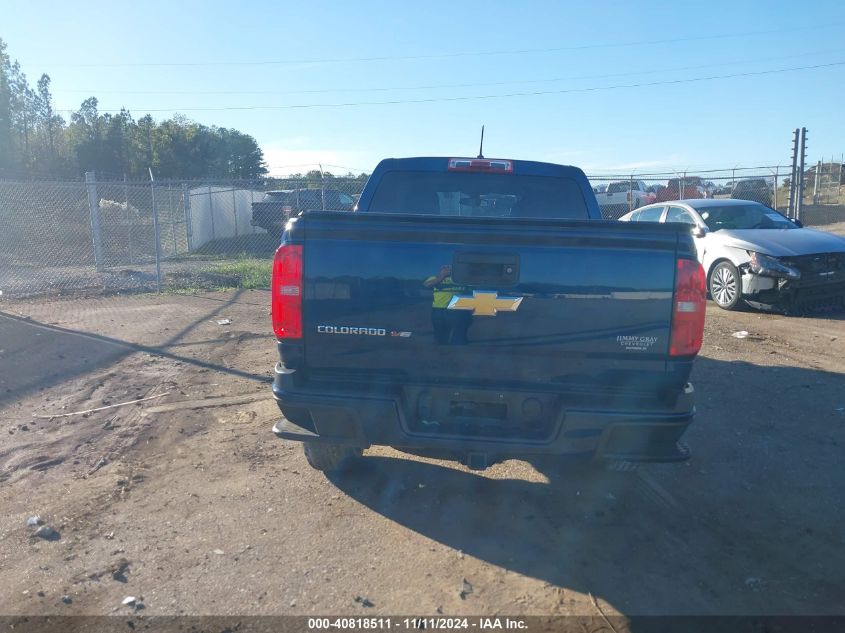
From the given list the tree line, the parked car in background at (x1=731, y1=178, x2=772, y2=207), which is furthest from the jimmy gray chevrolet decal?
the tree line

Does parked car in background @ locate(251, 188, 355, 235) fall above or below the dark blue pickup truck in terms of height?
above

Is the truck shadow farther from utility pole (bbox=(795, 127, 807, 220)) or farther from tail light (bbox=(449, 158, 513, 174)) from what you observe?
utility pole (bbox=(795, 127, 807, 220))

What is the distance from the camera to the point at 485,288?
3566 mm

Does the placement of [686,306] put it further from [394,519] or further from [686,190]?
[686,190]

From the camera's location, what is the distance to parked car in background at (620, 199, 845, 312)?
9633 mm

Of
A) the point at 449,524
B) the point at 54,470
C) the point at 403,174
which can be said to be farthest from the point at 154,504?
the point at 403,174

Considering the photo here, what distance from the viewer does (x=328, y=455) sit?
4398 mm

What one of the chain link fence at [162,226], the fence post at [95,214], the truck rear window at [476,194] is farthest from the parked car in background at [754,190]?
the truck rear window at [476,194]

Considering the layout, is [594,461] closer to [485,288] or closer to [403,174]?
[485,288]

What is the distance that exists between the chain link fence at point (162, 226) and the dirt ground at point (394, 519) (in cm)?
784

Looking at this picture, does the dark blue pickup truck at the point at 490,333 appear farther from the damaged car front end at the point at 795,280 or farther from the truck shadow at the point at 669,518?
the damaged car front end at the point at 795,280

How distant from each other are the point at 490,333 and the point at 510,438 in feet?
1.76

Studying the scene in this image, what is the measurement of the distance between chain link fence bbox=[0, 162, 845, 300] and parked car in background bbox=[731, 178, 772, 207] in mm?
57

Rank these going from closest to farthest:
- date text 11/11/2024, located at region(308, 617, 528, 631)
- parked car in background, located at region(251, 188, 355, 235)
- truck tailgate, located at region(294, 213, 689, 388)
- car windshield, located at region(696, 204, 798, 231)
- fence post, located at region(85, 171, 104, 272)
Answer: date text 11/11/2024, located at region(308, 617, 528, 631), truck tailgate, located at region(294, 213, 689, 388), car windshield, located at region(696, 204, 798, 231), fence post, located at region(85, 171, 104, 272), parked car in background, located at region(251, 188, 355, 235)
